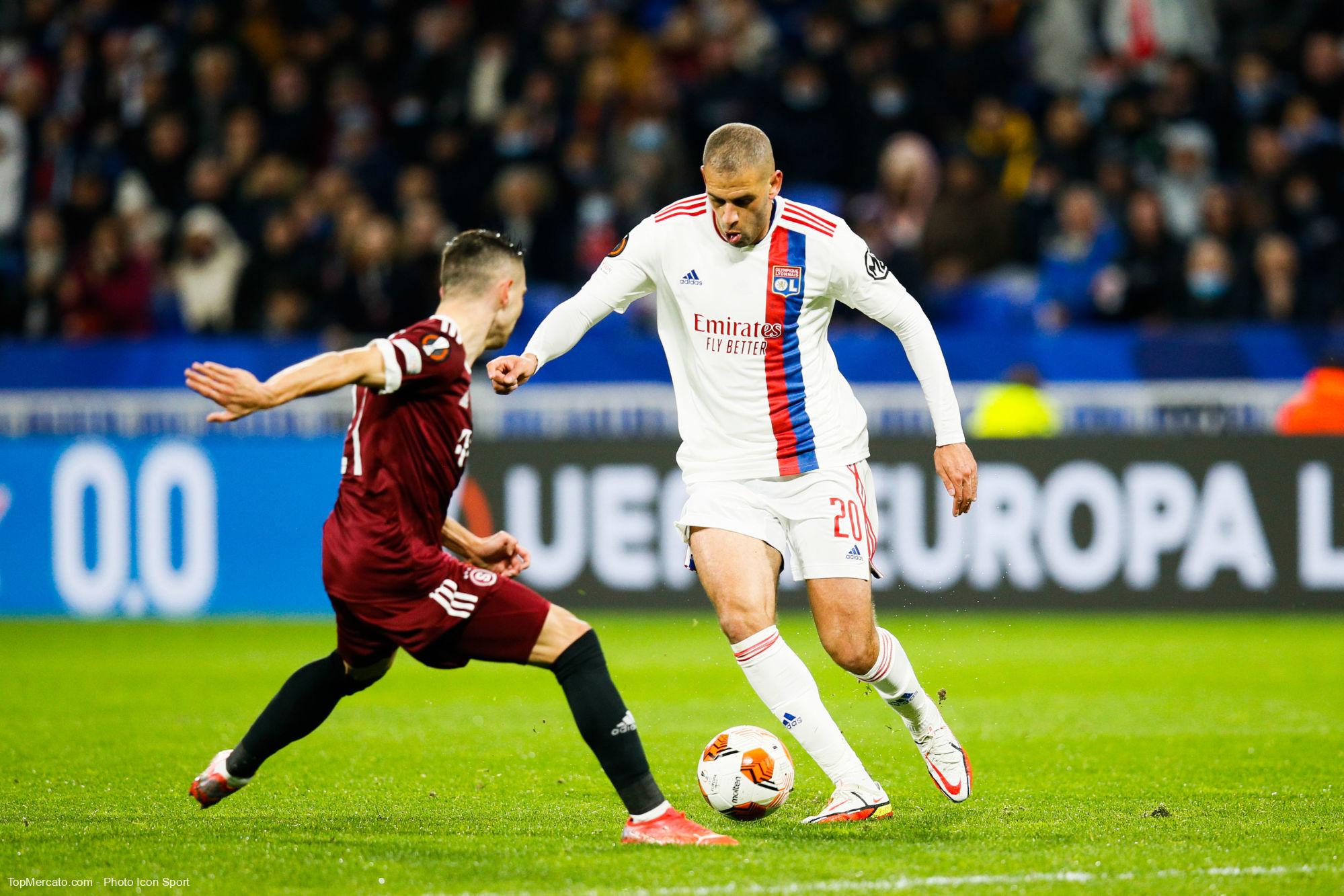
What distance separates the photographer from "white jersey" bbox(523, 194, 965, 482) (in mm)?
6191

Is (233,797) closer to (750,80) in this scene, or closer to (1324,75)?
(750,80)

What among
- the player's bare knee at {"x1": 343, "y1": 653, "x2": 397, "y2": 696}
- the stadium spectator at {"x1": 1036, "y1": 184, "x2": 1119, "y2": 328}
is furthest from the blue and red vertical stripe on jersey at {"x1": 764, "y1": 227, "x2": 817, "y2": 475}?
the stadium spectator at {"x1": 1036, "y1": 184, "x2": 1119, "y2": 328}

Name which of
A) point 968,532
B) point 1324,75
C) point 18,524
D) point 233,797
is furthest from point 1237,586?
point 18,524

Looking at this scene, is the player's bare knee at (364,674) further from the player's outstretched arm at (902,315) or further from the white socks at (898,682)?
the player's outstretched arm at (902,315)

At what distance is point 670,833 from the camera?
18.1 feet

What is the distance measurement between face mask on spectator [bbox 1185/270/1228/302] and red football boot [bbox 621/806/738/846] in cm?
959

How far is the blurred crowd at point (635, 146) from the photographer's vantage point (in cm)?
1432

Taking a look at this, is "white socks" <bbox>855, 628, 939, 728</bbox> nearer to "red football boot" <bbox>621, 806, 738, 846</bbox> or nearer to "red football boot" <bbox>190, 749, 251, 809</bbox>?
"red football boot" <bbox>621, 806, 738, 846</bbox>

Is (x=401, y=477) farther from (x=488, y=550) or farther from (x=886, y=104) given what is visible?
(x=886, y=104)

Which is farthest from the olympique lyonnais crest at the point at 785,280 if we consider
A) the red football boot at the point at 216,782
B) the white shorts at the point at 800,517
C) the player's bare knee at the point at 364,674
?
the red football boot at the point at 216,782

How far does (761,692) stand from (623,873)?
1160 mm

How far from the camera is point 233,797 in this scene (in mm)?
6609

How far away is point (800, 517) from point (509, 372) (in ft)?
3.76

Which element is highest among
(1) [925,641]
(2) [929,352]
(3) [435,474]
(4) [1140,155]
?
(4) [1140,155]
